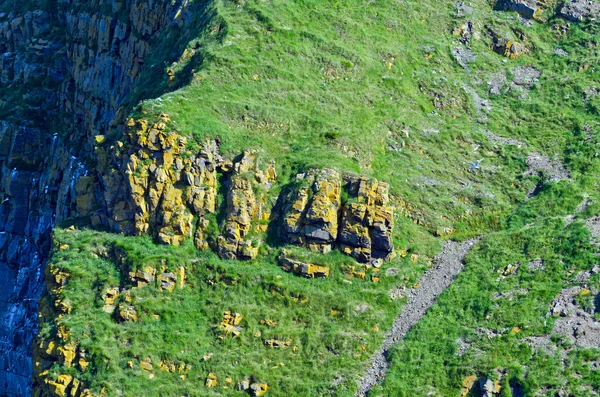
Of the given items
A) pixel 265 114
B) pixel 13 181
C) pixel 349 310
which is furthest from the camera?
pixel 13 181

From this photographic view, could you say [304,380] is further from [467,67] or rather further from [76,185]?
[467,67]

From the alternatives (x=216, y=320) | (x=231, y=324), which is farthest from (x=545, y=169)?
(x=216, y=320)

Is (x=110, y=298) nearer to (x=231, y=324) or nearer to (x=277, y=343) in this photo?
(x=231, y=324)

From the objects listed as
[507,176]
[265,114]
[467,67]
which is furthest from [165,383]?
[467,67]

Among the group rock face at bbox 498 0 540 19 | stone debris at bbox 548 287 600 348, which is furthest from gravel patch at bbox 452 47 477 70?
stone debris at bbox 548 287 600 348

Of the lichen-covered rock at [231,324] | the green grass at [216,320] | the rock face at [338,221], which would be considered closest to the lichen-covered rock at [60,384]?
the green grass at [216,320]

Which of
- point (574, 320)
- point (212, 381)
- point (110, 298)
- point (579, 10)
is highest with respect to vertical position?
point (579, 10)
